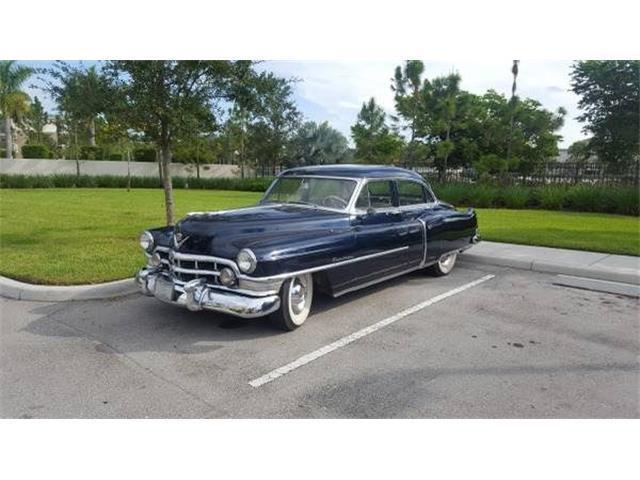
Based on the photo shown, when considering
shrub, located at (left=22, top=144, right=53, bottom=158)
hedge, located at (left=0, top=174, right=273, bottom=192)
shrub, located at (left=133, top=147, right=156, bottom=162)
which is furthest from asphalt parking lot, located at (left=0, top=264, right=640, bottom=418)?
shrub, located at (left=133, top=147, right=156, bottom=162)

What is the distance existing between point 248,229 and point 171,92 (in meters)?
4.14

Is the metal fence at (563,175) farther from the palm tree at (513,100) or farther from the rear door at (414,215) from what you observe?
the rear door at (414,215)

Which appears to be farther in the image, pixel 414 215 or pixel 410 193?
pixel 410 193

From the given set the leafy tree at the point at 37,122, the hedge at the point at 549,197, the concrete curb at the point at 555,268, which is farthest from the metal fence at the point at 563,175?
the leafy tree at the point at 37,122

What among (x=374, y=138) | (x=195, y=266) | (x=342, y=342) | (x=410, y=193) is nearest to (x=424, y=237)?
(x=410, y=193)

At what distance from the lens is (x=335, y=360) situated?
4070 mm

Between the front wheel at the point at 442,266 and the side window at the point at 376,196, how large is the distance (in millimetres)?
1419

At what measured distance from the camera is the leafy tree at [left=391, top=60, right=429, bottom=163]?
24547mm

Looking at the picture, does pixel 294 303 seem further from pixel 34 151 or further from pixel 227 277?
pixel 34 151

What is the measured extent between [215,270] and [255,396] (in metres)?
1.41

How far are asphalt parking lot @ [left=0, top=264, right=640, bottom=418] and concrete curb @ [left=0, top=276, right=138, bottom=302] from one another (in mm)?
147

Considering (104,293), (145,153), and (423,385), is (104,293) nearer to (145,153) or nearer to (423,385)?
(423,385)

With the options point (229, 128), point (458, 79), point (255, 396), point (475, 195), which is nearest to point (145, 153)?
point (458, 79)

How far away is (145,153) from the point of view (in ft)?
129
